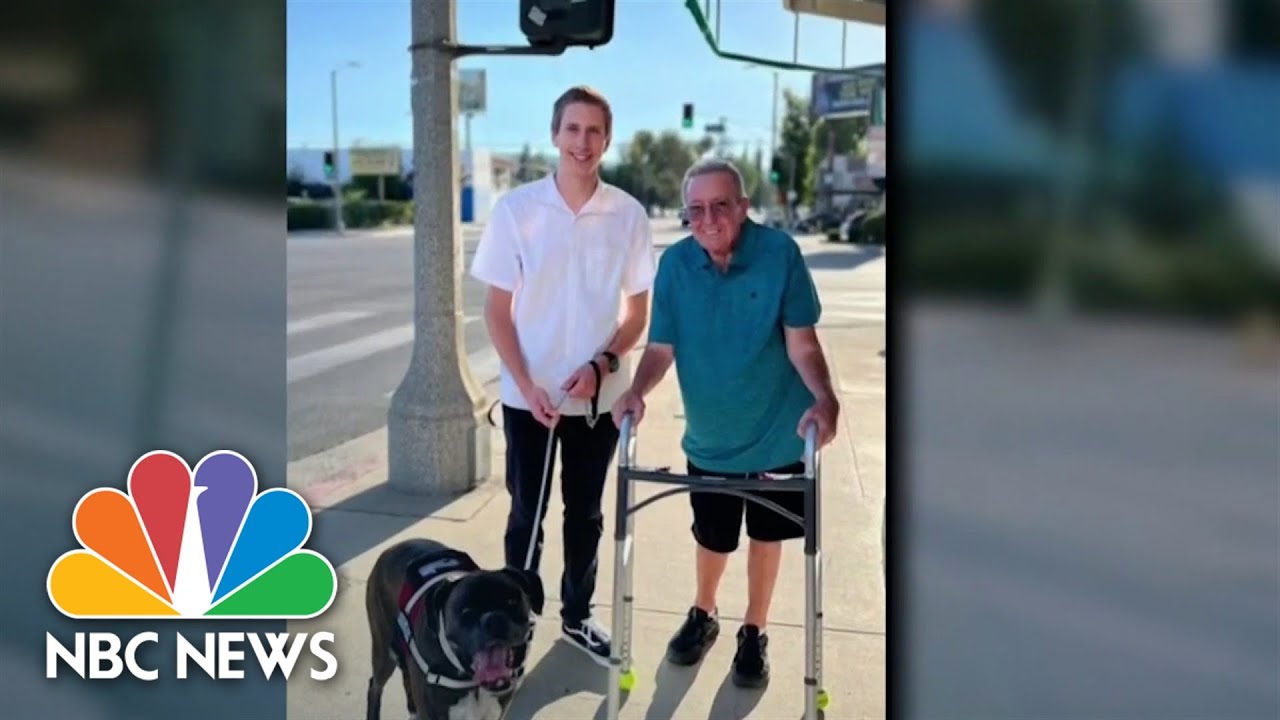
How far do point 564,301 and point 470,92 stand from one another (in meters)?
2.33

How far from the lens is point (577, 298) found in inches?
111

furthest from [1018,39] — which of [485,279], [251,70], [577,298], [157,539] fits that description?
[157,539]

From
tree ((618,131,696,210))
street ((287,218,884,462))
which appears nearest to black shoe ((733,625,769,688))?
street ((287,218,884,462))

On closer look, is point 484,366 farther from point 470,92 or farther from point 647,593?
point 647,593

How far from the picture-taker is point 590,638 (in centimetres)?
318

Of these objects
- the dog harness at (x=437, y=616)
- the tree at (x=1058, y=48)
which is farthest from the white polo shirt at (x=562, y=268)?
the tree at (x=1058, y=48)

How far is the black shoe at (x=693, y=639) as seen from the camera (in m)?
3.15

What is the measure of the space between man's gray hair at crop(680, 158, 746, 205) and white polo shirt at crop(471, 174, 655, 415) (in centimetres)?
28

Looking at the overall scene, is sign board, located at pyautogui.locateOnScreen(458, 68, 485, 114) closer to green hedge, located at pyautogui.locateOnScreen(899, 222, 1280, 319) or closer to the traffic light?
the traffic light

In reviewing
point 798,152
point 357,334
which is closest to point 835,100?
point 798,152

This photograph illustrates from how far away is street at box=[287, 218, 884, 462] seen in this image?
666cm

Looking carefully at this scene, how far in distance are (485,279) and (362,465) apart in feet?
9.14

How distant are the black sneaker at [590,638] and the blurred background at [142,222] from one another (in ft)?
3.96

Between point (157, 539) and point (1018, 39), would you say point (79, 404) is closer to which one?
point (157, 539)
